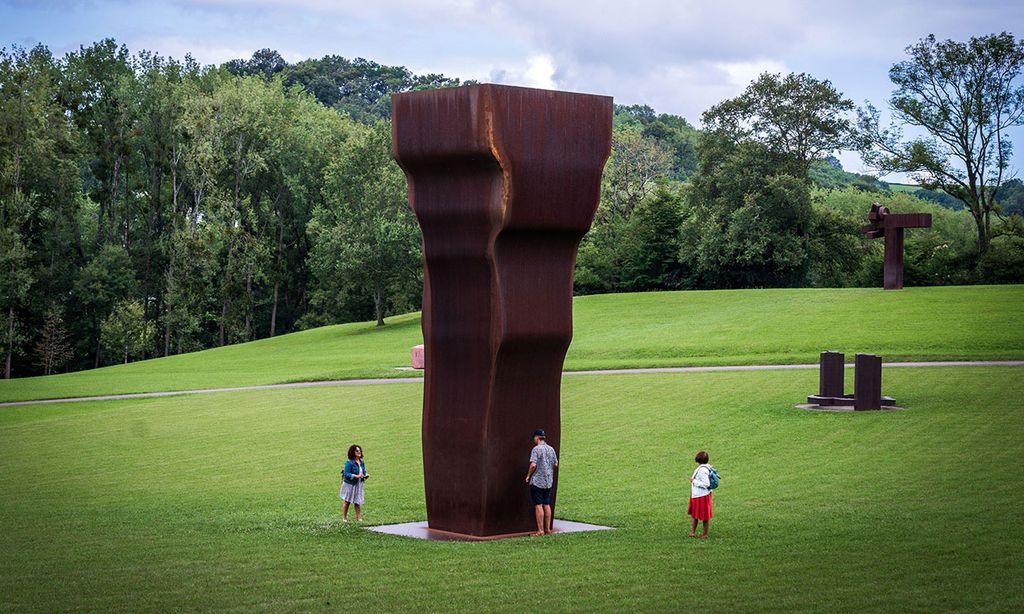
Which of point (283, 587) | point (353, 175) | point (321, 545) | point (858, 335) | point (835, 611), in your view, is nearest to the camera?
point (835, 611)

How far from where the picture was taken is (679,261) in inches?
3031

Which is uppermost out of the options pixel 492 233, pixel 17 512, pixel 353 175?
pixel 353 175

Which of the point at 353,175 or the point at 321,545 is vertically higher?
the point at 353,175

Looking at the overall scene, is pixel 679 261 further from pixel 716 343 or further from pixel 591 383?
pixel 591 383

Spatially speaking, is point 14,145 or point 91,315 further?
point 91,315

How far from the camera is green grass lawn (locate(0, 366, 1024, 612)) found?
12.9 meters

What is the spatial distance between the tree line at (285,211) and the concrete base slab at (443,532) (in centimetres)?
5017

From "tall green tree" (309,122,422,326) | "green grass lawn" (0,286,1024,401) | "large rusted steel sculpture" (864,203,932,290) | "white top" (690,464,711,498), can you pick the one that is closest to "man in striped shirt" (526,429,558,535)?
"white top" (690,464,711,498)

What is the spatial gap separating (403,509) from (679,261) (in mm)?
58595

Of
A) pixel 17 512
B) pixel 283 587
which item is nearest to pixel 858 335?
pixel 17 512

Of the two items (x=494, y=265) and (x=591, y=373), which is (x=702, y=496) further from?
(x=591, y=373)

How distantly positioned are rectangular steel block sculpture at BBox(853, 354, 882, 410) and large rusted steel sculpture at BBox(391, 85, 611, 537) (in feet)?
44.0

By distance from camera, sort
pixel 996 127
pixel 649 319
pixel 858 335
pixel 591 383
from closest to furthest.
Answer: pixel 591 383
pixel 858 335
pixel 649 319
pixel 996 127

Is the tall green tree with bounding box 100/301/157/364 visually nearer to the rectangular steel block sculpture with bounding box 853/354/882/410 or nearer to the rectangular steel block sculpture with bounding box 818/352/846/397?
the rectangular steel block sculpture with bounding box 818/352/846/397
